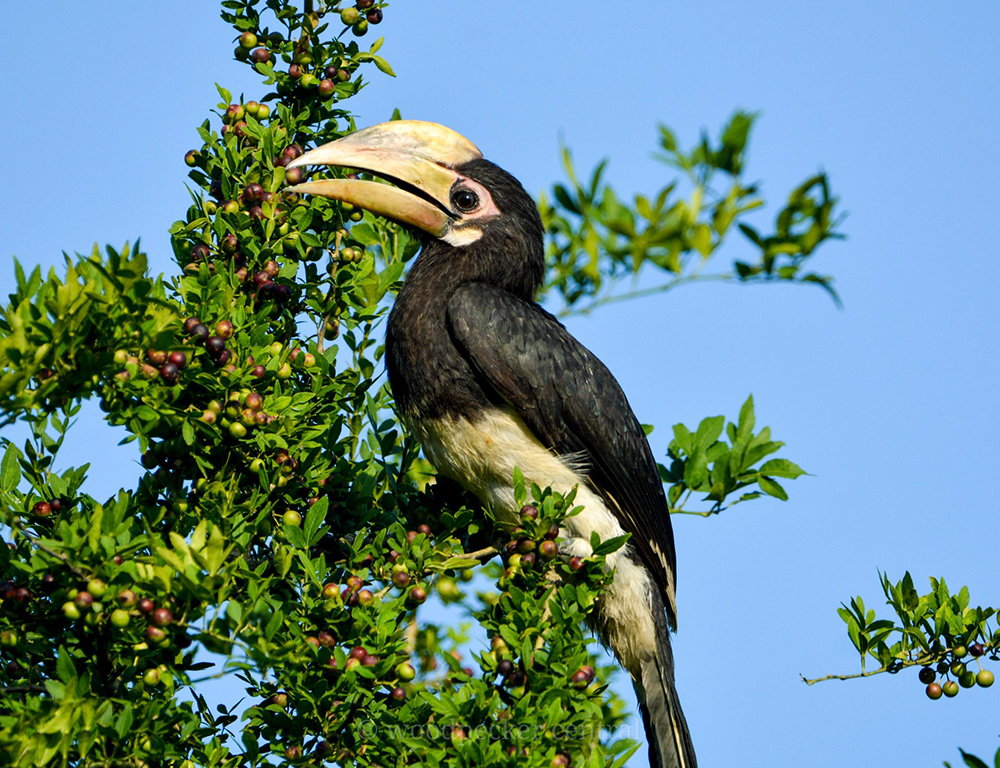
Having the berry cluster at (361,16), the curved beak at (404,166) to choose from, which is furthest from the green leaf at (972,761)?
the berry cluster at (361,16)

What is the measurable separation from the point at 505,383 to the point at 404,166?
1002mm

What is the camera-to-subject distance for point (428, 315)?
4238 mm

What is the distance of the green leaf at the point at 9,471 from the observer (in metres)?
3.16

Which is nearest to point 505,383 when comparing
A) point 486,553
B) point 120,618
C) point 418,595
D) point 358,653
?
point 486,553

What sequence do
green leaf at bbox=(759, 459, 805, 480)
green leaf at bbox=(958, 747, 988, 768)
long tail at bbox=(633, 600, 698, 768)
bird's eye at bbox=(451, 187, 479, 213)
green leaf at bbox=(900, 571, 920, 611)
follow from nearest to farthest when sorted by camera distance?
green leaf at bbox=(958, 747, 988, 768)
green leaf at bbox=(900, 571, 920, 611)
green leaf at bbox=(759, 459, 805, 480)
long tail at bbox=(633, 600, 698, 768)
bird's eye at bbox=(451, 187, 479, 213)

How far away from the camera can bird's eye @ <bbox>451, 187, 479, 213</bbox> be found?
459 centimetres

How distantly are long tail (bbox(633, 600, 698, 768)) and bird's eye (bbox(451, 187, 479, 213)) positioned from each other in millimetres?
1854

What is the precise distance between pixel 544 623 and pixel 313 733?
736 millimetres

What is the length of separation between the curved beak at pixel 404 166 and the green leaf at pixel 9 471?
1.33m

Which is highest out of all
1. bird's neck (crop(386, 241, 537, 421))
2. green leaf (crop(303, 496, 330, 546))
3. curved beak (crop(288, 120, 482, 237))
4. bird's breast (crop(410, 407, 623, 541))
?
curved beak (crop(288, 120, 482, 237))

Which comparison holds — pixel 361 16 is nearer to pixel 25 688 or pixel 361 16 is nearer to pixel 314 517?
pixel 314 517

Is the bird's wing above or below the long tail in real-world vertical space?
above

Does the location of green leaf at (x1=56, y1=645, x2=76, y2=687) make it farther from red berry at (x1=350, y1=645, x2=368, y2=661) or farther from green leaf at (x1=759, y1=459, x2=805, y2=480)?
green leaf at (x1=759, y1=459, x2=805, y2=480)

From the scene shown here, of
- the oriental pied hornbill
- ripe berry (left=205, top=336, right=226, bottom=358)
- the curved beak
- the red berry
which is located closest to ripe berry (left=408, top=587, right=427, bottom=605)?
the red berry
